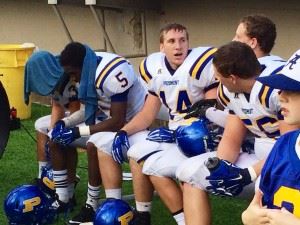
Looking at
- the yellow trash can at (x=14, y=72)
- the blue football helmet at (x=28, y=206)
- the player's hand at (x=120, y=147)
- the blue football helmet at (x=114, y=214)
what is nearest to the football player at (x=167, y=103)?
the player's hand at (x=120, y=147)

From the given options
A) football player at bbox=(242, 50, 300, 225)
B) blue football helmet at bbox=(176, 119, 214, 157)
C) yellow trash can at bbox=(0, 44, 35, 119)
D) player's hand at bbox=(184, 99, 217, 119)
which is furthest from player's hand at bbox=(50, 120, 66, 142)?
yellow trash can at bbox=(0, 44, 35, 119)

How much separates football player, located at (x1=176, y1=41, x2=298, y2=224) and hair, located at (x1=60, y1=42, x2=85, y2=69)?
3.98 feet

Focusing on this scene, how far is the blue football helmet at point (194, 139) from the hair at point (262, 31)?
54cm

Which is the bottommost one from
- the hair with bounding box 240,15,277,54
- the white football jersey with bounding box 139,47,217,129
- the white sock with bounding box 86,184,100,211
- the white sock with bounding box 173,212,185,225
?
the white sock with bounding box 86,184,100,211

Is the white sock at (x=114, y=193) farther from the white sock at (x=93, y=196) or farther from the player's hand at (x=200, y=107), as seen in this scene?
the player's hand at (x=200, y=107)

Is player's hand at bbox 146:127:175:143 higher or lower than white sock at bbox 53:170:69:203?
higher

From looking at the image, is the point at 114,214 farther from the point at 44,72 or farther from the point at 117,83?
the point at 44,72

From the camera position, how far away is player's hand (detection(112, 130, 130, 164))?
4.27m

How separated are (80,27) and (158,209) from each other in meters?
4.53

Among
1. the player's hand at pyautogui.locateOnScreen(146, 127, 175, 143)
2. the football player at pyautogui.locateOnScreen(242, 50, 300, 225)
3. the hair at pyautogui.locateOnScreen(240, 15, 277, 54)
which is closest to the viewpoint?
the football player at pyautogui.locateOnScreen(242, 50, 300, 225)

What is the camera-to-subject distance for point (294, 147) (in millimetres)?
2213

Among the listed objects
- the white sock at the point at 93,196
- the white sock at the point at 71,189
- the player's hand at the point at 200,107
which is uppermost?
the player's hand at the point at 200,107

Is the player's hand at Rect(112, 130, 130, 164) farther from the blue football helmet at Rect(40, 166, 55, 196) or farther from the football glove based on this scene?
the football glove

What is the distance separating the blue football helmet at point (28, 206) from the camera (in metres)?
4.34
